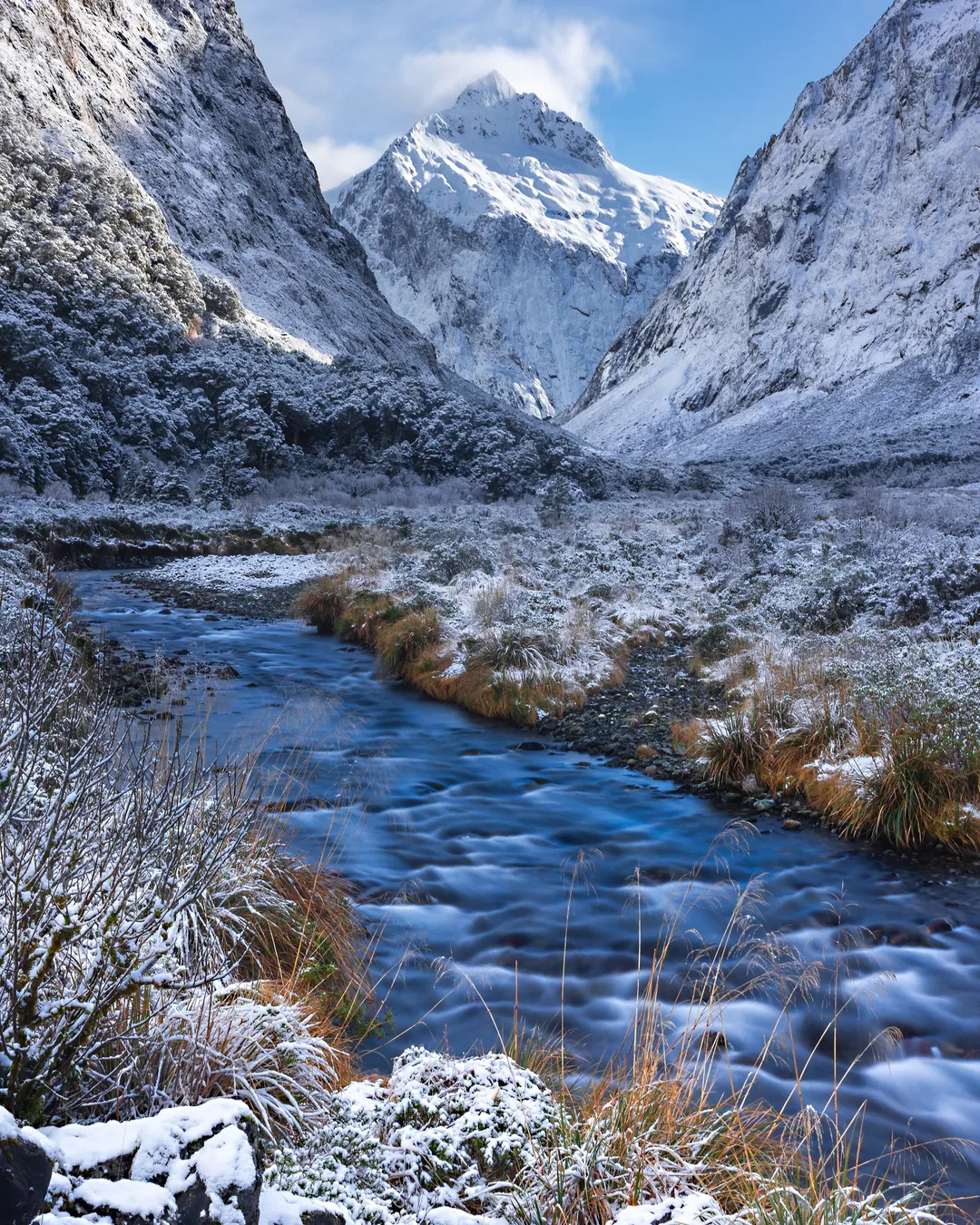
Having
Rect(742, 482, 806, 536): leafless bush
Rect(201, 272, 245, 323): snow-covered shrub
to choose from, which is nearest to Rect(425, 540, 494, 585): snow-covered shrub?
Rect(742, 482, 806, 536): leafless bush

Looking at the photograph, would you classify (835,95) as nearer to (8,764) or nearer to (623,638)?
(623,638)

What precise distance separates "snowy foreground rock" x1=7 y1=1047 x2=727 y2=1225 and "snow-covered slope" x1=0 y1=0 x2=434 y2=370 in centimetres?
5240

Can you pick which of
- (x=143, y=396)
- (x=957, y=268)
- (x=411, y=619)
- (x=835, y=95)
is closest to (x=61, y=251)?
(x=143, y=396)

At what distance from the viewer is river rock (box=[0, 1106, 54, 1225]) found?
1.74 meters

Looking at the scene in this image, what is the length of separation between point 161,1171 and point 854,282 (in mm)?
90652

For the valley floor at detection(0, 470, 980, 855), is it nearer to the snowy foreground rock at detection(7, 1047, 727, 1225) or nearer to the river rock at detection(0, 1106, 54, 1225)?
the snowy foreground rock at detection(7, 1047, 727, 1225)

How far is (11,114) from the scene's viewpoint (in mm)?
43938

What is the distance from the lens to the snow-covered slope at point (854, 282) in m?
70.7

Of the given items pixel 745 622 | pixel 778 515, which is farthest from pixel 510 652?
pixel 778 515

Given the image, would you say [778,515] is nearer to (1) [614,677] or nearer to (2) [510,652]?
(1) [614,677]

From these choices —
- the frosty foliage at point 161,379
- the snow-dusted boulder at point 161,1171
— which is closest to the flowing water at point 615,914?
the snow-dusted boulder at point 161,1171

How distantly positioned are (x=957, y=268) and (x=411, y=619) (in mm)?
76853

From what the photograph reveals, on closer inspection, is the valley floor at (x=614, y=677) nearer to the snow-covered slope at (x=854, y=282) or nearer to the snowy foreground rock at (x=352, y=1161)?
the snowy foreground rock at (x=352, y=1161)

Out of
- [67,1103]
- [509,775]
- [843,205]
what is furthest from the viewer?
[843,205]
